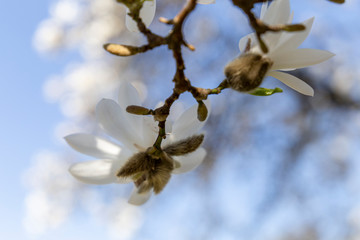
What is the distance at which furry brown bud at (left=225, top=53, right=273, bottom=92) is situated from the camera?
1.43 ft

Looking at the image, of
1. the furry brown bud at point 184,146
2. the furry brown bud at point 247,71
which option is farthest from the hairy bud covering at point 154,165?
the furry brown bud at point 247,71

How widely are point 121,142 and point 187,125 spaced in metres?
0.09

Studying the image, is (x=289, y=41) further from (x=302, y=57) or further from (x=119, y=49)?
(x=119, y=49)

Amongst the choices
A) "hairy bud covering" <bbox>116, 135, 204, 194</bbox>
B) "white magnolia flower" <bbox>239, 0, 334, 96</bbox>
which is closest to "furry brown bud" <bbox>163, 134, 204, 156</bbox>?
"hairy bud covering" <bbox>116, 135, 204, 194</bbox>

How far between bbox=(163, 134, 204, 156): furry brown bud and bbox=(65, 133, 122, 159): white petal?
68 millimetres

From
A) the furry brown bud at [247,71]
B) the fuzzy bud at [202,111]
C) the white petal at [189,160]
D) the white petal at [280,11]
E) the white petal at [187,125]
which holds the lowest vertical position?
the white petal at [189,160]

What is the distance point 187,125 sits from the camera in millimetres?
530

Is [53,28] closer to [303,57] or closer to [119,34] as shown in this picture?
[119,34]

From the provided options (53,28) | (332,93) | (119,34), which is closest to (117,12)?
(119,34)

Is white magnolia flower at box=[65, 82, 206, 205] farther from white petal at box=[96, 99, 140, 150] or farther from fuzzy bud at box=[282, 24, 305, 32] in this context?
fuzzy bud at box=[282, 24, 305, 32]

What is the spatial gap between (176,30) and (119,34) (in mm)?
3285

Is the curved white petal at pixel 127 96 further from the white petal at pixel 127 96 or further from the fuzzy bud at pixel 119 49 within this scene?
the fuzzy bud at pixel 119 49

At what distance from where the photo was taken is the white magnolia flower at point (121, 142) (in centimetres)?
51

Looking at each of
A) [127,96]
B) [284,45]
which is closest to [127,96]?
[127,96]
